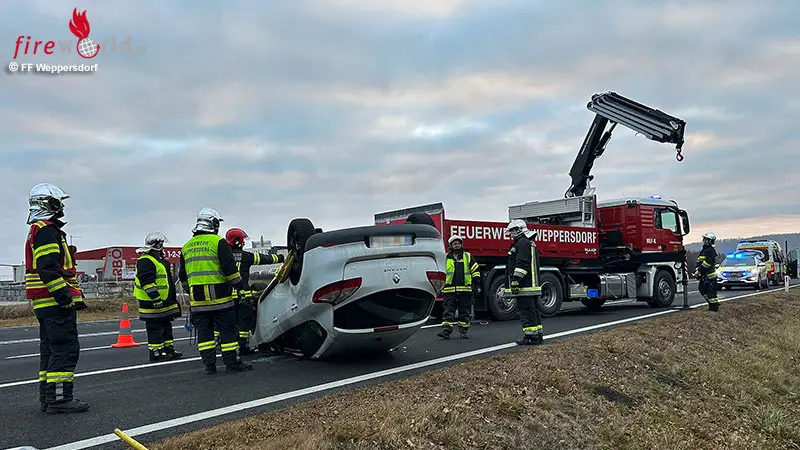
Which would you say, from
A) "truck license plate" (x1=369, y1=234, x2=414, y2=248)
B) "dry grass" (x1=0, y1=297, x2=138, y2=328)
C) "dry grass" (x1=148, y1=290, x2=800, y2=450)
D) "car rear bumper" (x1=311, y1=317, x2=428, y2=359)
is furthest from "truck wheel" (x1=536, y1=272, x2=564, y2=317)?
"dry grass" (x1=0, y1=297, x2=138, y2=328)

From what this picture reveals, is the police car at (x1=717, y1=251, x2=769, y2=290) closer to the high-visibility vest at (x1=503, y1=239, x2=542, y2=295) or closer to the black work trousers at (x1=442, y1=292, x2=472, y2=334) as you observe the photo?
the black work trousers at (x1=442, y1=292, x2=472, y2=334)

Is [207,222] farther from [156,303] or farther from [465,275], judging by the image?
[465,275]

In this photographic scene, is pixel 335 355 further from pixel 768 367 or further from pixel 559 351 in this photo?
pixel 768 367

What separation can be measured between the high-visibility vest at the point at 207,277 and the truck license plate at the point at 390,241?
5.53 ft

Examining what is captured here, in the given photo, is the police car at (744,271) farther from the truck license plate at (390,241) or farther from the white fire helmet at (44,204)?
the white fire helmet at (44,204)

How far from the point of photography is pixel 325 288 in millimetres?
5895

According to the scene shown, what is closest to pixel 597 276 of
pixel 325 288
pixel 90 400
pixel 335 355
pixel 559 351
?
pixel 559 351

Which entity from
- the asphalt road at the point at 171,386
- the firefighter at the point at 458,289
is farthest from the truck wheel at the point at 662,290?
the firefighter at the point at 458,289

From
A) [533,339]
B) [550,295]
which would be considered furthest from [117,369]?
[550,295]

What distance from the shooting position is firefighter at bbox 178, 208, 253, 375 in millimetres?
6453

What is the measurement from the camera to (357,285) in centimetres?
588

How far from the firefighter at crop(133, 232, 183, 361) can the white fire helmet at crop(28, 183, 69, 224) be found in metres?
3.19

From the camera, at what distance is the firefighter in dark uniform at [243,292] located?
7730 millimetres

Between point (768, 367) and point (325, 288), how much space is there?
7207 millimetres
